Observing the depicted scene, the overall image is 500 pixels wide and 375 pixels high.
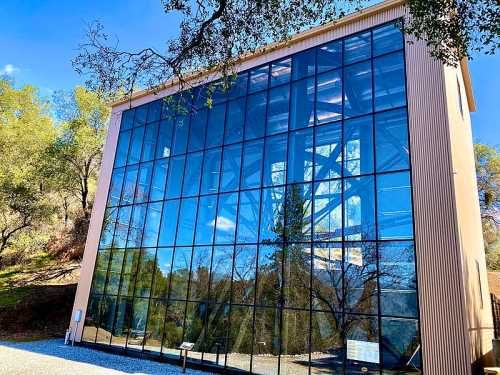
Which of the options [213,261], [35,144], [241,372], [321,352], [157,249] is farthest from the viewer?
[35,144]

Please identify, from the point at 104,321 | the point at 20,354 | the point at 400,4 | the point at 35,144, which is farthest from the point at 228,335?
the point at 35,144

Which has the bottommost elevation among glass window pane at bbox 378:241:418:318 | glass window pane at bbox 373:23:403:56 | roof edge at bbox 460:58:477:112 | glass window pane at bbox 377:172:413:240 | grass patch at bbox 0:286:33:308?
grass patch at bbox 0:286:33:308

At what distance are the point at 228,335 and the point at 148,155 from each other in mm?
9158

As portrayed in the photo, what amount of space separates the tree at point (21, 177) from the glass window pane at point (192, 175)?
45.4 ft

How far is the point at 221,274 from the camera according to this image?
1330 centimetres

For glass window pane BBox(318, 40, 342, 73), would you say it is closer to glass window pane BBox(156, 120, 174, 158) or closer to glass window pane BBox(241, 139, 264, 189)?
glass window pane BBox(241, 139, 264, 189)

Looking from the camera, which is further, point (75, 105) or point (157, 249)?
point (75, 105)

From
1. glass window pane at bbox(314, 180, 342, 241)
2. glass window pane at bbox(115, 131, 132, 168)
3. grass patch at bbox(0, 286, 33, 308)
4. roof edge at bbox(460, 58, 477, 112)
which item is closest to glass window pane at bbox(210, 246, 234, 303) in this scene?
glass window pane at bbox(314, 180, 342, 241)

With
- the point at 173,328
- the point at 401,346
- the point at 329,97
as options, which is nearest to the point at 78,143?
the point at 173,328

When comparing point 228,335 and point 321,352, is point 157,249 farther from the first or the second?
point 321,352

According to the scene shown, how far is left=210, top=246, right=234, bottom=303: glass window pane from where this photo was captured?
1302 centimetres

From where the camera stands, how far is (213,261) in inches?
538

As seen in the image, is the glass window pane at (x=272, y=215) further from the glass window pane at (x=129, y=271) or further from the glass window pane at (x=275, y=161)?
the glass window pane at (x=129, y=271)

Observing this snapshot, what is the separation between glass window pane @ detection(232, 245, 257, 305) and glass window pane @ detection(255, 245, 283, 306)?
246 millimetres
